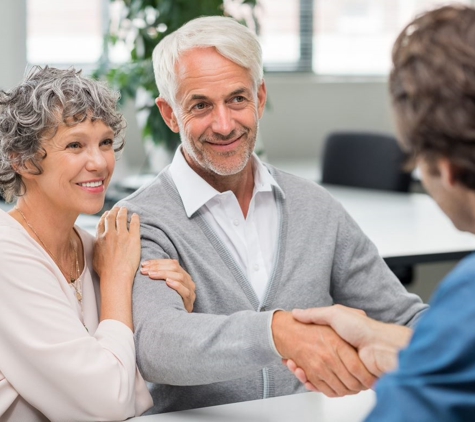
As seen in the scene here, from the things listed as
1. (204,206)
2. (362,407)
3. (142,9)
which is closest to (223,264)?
(204,206)

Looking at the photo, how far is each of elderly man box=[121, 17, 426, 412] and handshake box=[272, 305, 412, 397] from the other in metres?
0.20

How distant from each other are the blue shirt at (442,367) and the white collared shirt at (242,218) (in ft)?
3.03

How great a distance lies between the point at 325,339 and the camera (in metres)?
1.51

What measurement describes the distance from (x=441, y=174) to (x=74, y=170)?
2.72 ft

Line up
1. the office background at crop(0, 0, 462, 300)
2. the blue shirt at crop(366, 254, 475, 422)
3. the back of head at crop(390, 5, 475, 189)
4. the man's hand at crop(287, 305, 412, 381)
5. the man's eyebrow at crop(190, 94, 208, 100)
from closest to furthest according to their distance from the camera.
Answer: the blue shirt at crop(366, 254, 475, 422)
the back of head at crop(390, 5, 475, 189)
the man's hand at crop(287, 305, 412, 381)
the man's eyebrow at crop(190, 94, 208, 100)
the office background at crop(0, 0, 462, 300)

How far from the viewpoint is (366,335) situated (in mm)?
1490

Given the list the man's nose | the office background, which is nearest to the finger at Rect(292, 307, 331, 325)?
the man's nose

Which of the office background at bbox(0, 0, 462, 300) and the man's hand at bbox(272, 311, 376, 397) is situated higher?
the man's hand at bbox(272, 311, 376, 397)

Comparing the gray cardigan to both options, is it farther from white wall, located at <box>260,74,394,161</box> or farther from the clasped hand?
white wall, located at <box>260,74,394,161</box>

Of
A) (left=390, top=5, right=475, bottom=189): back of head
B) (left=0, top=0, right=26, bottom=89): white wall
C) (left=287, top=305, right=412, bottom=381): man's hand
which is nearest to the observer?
(left=390, top=5, right=475, bottom=189): back of head

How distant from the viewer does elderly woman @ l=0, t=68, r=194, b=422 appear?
1.47m

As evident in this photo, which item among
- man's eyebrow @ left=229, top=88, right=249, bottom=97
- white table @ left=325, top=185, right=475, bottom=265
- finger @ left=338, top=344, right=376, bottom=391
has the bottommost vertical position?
white table @ left=325, top=185, right=475, bottom=265

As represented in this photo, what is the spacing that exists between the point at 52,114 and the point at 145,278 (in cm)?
36

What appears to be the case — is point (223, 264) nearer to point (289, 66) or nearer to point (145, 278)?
point (145, 278)
